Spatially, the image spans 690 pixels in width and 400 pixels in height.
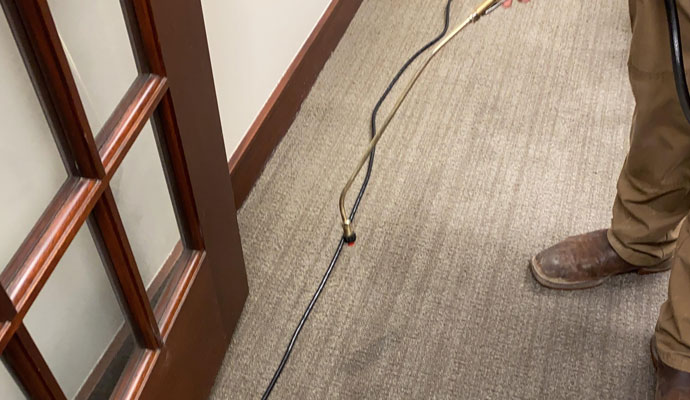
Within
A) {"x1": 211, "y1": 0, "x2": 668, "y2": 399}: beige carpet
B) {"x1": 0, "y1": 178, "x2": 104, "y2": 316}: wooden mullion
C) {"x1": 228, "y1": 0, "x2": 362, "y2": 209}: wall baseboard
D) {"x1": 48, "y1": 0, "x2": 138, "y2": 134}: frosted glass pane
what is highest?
{"x1": 48, "y1": 0, "x2": 138, "y2": 134}: frosted glass pane

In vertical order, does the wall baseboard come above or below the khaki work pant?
below

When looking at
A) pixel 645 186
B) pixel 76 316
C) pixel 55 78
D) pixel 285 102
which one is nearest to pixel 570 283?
pixel 645 186

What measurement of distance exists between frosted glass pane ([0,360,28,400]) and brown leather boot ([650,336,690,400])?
2.96 feet

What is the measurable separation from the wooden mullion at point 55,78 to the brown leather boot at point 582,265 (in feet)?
2.80

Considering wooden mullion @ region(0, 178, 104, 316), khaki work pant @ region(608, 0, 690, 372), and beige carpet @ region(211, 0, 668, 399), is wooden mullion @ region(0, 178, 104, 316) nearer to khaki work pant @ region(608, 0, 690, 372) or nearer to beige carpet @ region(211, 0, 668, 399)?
beige carpet @ region(211, 0, 668, 399)

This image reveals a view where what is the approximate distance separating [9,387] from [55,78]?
308 millimetres

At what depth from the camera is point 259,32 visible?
1337 millimetres

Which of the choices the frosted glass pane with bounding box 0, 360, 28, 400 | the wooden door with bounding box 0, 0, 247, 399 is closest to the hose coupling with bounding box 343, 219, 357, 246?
the wooden door with bounding box 0, 0, 247, 399

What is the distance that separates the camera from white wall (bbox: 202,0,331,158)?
3.84 feet

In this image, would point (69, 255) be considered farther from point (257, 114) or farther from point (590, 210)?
point (590, 210)

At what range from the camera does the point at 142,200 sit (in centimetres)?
85

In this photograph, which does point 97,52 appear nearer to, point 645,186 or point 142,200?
point 142,200

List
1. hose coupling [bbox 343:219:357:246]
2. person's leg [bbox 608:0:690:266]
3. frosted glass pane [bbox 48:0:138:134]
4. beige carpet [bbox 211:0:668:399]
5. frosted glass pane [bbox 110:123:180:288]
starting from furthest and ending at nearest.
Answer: hose coupling [bbox 343:219:357:246], beige carpet [bbox 211:0:668:399], person's leg [bbox 608:0:690:266], frosted glass pane [bbox 110:123:180:288], frosted glass pane [bbox 48:0:138:134]


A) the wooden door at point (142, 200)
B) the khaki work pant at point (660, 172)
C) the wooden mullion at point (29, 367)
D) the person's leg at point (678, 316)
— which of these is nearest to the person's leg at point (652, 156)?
the khaki work pant at point (660, 172)
